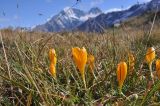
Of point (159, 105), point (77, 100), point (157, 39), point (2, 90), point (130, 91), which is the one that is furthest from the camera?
point (157, 39)

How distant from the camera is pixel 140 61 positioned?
254 centimetres

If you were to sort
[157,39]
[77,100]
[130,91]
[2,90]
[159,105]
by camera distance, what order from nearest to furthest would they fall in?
1. [159,105]
2. [77,100]
3. [130,91]
4. [2,90]
5. [157,39]

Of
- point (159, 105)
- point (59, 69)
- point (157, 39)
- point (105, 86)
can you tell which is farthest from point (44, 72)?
point (157, 39)

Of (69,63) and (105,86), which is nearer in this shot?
(105,86)

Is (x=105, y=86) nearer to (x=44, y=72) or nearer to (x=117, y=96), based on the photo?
(x=117, y=96)

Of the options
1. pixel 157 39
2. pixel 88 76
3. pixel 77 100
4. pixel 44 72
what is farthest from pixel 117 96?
pixel 157 39

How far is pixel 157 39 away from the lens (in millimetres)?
7285

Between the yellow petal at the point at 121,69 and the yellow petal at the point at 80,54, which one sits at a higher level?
the yellow petal at the point at 80,54

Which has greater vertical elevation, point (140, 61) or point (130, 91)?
point (140, 61)

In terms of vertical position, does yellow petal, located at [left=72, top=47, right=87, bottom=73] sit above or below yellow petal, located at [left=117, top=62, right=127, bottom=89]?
above

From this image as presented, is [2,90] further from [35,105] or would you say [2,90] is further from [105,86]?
[105,86]

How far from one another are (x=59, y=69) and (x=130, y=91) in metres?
0.64

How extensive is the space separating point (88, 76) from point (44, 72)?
0.30 metres

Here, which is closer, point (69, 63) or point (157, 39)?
point (69, 63)
